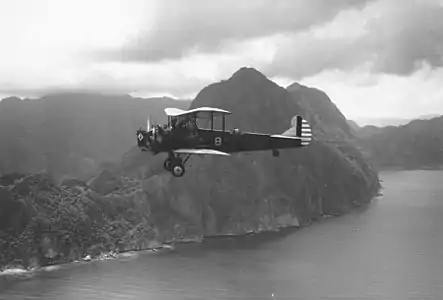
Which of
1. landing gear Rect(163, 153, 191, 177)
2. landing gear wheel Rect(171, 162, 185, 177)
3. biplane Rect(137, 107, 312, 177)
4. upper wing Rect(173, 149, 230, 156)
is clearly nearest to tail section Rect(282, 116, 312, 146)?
biplane Rect(137, 107, 312, 177)

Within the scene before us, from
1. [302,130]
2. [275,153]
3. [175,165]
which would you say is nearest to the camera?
[175,165]

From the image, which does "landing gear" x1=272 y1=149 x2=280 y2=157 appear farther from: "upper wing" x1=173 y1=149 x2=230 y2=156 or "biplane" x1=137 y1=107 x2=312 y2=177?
"upper wing" x1=173 y1=149 x2=230 y2=156

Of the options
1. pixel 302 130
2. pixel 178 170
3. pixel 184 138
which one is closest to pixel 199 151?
pixel 178 170

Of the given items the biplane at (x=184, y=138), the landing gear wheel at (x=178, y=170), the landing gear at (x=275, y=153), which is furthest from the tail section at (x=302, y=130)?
the landing gear wheel at (x=178, y=170)

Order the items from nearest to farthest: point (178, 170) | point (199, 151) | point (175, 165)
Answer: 1. point (178, 170)
2. point (199, 151)
3. point (175, 165)

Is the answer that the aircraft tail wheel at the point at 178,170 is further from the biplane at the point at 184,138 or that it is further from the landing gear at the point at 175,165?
the biplane at the point at 184,138

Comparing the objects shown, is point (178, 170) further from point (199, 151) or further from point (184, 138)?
point (184, 138)

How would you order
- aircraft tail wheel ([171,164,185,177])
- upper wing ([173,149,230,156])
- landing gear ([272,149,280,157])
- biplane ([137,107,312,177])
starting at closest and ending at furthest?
upper wing ([173,149,230,156]) < aircraft tail wheel ([171,164,185,177]) < landing gear ([272,149,280,157]) < biplane ([137,107,312,177])

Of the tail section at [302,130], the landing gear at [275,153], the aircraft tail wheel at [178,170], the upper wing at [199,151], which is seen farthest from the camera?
the tail section at [302,130]

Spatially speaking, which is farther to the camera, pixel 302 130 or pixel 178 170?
pixel 302 130

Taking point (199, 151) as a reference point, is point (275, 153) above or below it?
below

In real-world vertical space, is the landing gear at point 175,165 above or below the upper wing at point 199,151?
below
